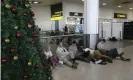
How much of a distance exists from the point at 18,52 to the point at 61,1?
14.4m

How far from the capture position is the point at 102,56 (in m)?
6.51

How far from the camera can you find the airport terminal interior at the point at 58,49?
1615mm

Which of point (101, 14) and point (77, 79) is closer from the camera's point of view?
point (77, 79)

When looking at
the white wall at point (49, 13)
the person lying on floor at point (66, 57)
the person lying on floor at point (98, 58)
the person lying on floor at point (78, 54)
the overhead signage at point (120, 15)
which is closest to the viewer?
the person lying on floor at point (66, 57)

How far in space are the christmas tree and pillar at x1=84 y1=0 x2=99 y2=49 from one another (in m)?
6.91

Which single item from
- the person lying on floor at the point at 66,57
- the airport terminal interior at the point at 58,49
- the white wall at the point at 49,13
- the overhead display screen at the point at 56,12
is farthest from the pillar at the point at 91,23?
the overhead display screen at the point at 56,12

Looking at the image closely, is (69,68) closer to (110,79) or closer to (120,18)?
(110,79)

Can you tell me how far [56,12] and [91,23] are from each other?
8474mm

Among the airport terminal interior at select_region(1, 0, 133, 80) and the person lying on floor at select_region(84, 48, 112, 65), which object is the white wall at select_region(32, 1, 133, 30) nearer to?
the airport terminal interior at select_region(1, 0, 133, 80)

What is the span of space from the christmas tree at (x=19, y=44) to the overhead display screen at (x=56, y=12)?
14438 millimetres

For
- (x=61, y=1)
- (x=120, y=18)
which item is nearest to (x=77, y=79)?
(x=61, y=1)

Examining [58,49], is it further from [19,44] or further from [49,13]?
[49,13]

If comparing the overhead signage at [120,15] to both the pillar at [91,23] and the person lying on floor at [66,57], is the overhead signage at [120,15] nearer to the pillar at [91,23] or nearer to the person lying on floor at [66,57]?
the pillar at [91,23]

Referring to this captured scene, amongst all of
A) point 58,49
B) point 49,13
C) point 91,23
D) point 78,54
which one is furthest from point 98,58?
point 49,13
